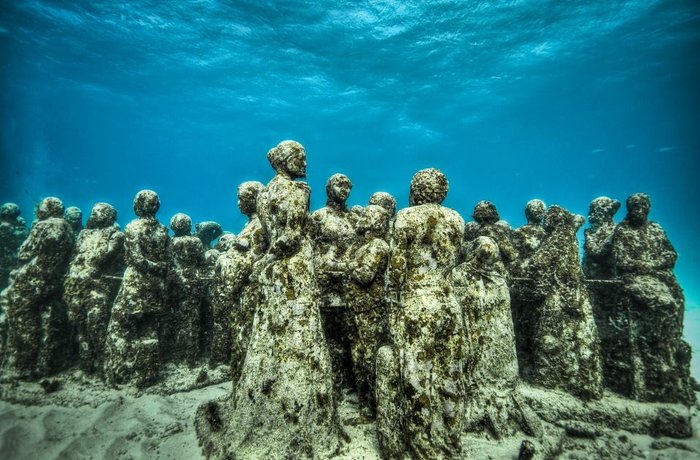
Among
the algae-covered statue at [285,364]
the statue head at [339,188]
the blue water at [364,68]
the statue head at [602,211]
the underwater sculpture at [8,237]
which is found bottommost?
the algae-covered statue at [285,364]

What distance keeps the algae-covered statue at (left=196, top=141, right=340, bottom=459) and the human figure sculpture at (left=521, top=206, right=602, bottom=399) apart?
4459 millimetres

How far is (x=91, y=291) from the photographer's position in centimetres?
733

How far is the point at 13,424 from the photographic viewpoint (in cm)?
520

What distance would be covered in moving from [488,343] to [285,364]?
3291 millimetres

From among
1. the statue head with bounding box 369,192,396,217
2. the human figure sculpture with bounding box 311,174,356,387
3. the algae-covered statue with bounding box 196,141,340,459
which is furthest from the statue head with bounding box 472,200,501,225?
the algae-covered statue with bounding box 196,141,340,459

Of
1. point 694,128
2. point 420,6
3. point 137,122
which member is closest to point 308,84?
point 420,6

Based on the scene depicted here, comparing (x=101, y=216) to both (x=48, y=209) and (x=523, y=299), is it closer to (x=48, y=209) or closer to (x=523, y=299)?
(x=48, y=209)

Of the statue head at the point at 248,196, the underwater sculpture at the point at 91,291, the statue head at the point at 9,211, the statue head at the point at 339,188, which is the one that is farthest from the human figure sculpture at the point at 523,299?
the statue head at the point at 9,211

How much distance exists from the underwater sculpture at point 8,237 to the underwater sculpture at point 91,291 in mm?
4903

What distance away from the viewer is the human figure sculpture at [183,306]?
781cm

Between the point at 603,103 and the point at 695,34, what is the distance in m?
34.9

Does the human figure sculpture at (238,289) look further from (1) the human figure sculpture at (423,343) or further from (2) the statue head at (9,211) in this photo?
(2) the statue head at (9,211)

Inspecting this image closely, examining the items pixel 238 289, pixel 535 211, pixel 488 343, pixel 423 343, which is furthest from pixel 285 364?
pixel 535 211

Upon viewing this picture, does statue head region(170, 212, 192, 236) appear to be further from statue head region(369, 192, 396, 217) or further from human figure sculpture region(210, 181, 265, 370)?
statue head region(369, 192, 396, 217)
